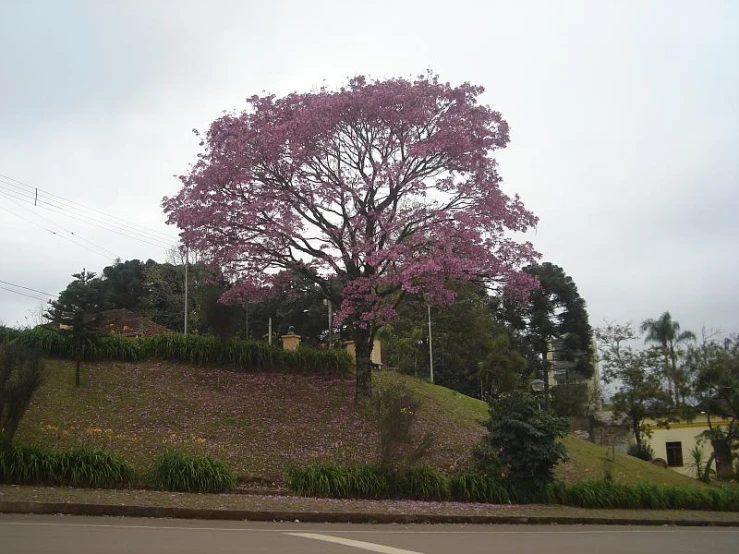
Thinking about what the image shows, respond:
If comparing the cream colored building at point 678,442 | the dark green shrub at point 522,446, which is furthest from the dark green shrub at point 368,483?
the cream colored building at point 678,442

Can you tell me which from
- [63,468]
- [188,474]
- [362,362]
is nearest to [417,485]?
[188,474]

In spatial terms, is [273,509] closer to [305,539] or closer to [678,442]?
[305,539]

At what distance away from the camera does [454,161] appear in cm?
1902

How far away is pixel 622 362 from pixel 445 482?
63.2 ft

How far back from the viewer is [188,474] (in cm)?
1312

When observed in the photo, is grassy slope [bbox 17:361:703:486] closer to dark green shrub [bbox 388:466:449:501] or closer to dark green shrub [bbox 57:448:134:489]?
dark green shrub [bbox 57:448:134:489]

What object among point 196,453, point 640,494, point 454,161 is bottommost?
point 640,494

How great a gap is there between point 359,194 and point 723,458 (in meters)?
20.7

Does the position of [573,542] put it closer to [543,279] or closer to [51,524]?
[51,524]

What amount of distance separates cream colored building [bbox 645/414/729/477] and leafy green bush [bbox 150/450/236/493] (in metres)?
25.6

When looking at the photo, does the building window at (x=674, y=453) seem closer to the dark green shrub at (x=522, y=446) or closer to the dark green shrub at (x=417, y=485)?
the dark green shrub at (x=522, y=446)

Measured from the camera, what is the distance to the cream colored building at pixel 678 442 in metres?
33.3

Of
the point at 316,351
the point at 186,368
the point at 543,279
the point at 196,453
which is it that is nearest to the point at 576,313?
the point at 543,279

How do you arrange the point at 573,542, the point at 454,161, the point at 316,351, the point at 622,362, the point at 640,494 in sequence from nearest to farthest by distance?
the point at 573,542, the point at 640,494, the point at 454,161, the point at 316,351, the point at 622,362
